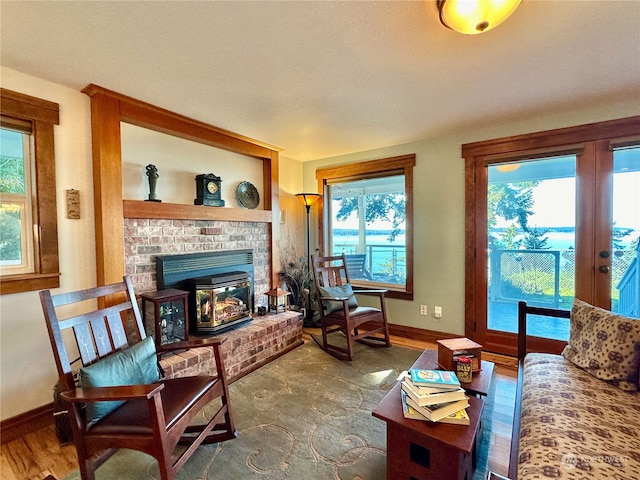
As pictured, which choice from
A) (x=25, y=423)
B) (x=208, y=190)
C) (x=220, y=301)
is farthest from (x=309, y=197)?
(x=25, y=423)

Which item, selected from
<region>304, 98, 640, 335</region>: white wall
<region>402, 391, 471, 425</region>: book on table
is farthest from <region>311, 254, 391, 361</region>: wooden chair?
<region>402, 391, 471, 425</region>: book on table

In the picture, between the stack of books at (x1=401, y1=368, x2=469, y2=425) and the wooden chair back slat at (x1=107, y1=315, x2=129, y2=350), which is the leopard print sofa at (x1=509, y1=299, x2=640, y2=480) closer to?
the stack of books at (x1=401, y1=368, x2=469, y2=425)

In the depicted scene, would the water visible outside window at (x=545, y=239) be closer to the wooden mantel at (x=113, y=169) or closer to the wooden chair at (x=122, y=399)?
the wooden chair at (x=122, y=399)

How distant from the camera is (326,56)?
175cm

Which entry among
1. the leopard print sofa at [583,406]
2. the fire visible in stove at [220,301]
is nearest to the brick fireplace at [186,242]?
the fire visible in stove at [220,301]

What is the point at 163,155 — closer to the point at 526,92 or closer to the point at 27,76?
the point at 27,76

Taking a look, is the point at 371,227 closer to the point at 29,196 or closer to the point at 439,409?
the point at 439,409

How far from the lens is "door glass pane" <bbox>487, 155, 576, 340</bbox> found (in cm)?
275

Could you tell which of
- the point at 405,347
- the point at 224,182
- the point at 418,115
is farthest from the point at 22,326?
the point at 418,115

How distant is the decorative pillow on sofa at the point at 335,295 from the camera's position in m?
3.06

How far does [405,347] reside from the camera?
125 inches

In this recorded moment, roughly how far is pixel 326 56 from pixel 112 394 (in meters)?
2.07

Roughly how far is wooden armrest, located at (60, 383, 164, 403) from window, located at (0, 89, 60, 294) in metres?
1.16

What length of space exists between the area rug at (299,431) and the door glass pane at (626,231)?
1.84 metres
